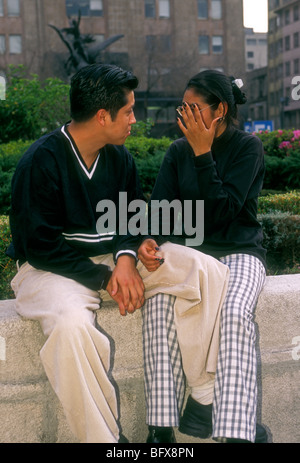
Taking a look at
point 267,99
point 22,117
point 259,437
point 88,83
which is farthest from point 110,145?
point 267,99

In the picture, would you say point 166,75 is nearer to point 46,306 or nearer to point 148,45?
point 148,45

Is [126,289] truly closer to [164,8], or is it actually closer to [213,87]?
[213,87]

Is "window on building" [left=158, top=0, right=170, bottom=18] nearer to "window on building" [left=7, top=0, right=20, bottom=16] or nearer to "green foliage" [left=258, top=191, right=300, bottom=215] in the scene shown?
"window on building" [left=7, top=0, right=20, bottom=16]

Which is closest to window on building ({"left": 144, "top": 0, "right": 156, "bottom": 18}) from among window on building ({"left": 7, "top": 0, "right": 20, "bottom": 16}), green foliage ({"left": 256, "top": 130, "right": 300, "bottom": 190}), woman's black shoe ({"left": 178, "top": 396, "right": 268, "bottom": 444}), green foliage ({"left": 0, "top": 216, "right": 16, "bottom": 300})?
window on building ({"left": 7, "top": 0, "right": 20, "bottom": 16})

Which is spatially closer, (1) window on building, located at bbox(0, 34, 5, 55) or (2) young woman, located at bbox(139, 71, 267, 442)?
(2) young woman, located at bbox(139, 71, 267, 442)

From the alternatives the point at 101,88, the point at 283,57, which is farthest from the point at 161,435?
the point at 283,57

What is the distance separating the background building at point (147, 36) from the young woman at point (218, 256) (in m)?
39.5

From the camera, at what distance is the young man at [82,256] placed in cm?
232

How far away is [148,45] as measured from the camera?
45.3 m

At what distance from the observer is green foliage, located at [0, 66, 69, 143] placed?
33.4 feet

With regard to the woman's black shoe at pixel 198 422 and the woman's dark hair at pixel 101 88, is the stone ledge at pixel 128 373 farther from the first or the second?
the woman's dark hair at pixel 101 88

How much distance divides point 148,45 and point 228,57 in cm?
842

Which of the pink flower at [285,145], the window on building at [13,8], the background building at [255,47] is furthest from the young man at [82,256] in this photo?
the background building at [255,47]

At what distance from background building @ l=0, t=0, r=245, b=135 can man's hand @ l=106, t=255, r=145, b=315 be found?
131ft
